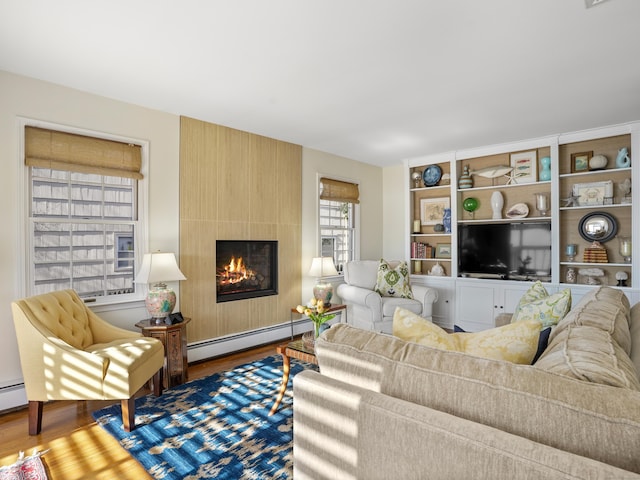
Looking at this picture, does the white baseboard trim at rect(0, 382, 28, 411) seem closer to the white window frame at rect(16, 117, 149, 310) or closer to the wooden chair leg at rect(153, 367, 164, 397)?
the white window frame at rect(16, 117, 149, 310)

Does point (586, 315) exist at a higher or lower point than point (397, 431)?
higher

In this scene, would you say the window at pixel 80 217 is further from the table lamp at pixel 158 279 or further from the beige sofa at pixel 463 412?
the beige sofa at pixel 463 412

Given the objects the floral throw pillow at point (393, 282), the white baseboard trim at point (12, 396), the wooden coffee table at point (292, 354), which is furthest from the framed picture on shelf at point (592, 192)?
the white baseboard trim at point (12, 396)

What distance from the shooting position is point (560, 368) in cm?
98

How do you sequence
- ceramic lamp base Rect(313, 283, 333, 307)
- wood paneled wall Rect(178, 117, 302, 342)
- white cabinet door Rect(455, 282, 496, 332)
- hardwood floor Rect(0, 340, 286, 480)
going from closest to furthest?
hardwood floor Rect(0, 340, 286, 480) → wood paneled wall Rect(178, 117, 302, 342) → ceramic lamp base Rect(313, 283, 333, 307) → white cabinet door Rect(455, 282, 496, 332)

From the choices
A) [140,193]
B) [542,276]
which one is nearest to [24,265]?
[140,193]

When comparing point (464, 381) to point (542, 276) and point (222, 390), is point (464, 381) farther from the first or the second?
point (542, 276)

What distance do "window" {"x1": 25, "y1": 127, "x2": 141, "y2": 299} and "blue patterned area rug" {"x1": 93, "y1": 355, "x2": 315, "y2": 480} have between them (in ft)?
3.68

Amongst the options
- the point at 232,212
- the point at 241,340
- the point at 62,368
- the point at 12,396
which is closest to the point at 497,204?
the point at 232,212

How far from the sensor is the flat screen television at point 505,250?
4.51 m

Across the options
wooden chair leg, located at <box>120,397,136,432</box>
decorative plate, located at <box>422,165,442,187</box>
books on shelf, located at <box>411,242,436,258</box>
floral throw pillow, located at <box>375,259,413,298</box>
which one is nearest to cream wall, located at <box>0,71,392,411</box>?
floral throw pillow, located at <box>375,259,413,298</box>

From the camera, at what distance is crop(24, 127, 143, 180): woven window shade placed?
2801 millimetres

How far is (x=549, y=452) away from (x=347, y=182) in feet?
16.1

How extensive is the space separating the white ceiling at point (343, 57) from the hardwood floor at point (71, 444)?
2.52 meters
